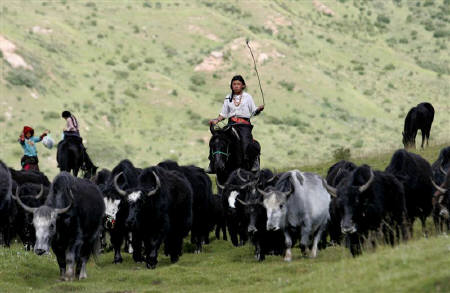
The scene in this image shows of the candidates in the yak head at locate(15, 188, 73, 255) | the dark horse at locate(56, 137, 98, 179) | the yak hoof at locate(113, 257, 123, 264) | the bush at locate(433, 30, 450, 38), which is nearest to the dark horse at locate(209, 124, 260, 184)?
the yak hoof at locate(113, 257, 123, 264)

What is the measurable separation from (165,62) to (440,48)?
36.7 m

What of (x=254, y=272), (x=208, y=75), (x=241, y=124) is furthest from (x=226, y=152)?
(x=208, y=75)

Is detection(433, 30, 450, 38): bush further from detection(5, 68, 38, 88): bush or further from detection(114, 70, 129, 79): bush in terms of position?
detection(5, 68, 38, 88): bush

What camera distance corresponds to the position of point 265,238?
51.2 feet

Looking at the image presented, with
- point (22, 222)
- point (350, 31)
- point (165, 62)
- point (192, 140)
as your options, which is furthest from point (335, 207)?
point (350, 31)

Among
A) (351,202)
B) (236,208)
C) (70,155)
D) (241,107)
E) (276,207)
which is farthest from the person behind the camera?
(70,155)

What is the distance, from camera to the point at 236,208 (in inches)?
645

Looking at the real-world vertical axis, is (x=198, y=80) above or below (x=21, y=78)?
above

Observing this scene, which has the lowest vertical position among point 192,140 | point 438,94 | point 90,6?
point 192,140

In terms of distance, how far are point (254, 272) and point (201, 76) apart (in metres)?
57.6

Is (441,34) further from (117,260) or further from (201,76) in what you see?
(117,260)

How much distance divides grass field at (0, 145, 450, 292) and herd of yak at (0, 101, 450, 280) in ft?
1.37

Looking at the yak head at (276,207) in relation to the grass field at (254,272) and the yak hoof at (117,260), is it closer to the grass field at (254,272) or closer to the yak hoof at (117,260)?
the grass field at (254,272)

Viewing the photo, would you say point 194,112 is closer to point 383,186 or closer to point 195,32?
point 195,32
